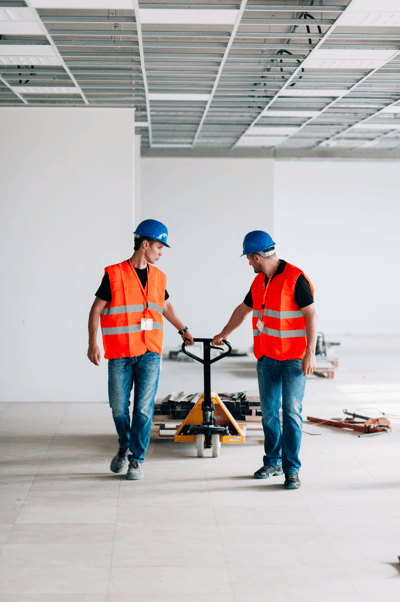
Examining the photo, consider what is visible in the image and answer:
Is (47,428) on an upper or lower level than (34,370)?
lower

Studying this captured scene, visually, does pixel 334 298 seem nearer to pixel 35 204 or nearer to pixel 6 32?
pixel 35 204

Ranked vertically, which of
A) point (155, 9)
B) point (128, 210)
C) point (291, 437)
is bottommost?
point (291, 437)

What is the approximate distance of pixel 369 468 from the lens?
15.1 feet

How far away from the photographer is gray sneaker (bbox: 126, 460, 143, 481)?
14.1ft

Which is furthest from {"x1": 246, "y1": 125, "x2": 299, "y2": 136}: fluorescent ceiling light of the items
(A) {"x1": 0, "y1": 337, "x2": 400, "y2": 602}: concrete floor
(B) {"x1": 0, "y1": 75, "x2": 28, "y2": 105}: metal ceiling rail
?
(A) {"x1": 0, "y1": 337, "x2": 400, "y2": 602}: concrete floor

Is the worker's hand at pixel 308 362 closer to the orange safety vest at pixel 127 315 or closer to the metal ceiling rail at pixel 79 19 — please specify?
the orange safety vest at pixel 127 315

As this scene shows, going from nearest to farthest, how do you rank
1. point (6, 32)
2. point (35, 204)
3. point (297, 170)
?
1. point (6, 32)
2. point (35, 204)
3. point (297, 170)

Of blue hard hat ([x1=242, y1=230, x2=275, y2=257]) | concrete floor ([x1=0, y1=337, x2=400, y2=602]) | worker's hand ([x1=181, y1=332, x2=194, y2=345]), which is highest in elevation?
blue hard hat ([x1=242, y1=230, x2=275, y2=257])

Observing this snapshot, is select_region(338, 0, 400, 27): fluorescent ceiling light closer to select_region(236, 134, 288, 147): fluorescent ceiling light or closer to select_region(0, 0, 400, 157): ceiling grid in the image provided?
select_region(0, 0, 400, 157): ceiling grid

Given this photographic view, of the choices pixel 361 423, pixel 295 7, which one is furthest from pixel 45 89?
pixel 361 423

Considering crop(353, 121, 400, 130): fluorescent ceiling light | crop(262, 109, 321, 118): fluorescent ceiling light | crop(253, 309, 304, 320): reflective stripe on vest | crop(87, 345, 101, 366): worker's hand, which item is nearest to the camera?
crop(253, 309, 304, 320): reflective stripe on vest

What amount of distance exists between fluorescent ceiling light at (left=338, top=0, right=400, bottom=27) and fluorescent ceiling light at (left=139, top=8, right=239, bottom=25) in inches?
41.8

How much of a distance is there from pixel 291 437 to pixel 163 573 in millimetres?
1487

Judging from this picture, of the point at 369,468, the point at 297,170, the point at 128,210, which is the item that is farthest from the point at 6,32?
the point at 297,170
